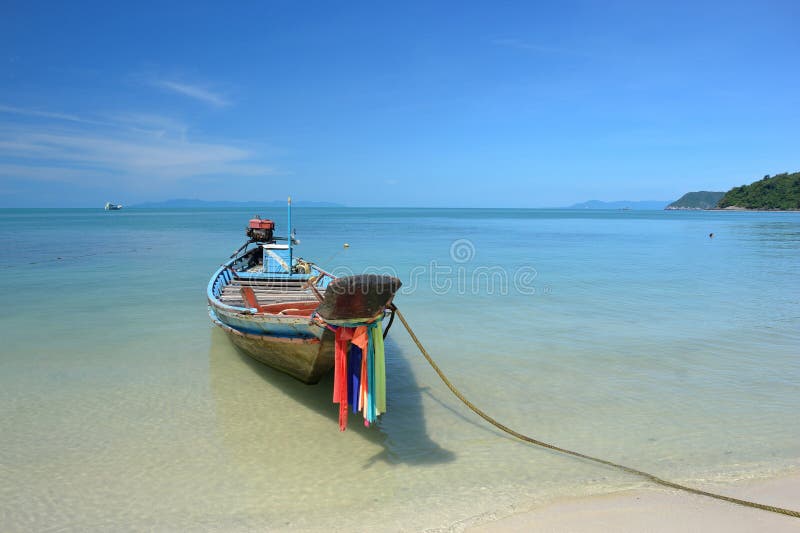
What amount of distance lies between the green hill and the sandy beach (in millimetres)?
145036

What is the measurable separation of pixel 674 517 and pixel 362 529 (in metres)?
2.80

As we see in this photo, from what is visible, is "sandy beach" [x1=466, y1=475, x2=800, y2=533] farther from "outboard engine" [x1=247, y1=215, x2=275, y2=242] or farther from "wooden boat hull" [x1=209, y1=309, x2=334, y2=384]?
"outboard engine" [x1=247, y1=215, x2=275, y2=242]

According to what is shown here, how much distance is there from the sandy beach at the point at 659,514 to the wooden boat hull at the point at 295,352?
2.68 metres

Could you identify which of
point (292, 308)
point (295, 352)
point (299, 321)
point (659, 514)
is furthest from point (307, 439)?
point (659, 514)

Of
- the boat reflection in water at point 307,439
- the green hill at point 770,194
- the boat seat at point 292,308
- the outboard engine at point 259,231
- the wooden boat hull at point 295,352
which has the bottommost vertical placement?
the boat reflection in water at point 307,439

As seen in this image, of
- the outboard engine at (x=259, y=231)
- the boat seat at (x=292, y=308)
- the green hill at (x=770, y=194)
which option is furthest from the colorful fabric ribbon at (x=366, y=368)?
the green hill at (x=770, y=194)

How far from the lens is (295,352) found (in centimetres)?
640

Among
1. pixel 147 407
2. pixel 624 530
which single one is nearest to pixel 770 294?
pixel 624 530

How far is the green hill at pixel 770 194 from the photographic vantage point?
120 metres

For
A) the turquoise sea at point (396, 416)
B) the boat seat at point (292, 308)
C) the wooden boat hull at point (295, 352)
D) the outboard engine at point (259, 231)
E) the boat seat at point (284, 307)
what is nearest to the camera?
the turquoise sea at point (396, 416)

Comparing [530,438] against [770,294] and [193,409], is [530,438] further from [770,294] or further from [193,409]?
[770,294]

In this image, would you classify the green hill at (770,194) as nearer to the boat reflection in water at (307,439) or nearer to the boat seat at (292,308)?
the boat seat at (292,308)

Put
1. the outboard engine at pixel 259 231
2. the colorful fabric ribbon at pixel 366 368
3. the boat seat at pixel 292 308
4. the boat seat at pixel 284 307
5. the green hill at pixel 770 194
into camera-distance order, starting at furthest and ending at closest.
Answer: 1. the green hill at pixel 770 194
2. the outboard engine at pixel 259 231
3. the boat seat at pixel 292 308
4. the boat seat at pixel 284 307
5. the colorful fabric ribbon at pixel 366 368

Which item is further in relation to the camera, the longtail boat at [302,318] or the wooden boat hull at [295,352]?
the wooden boat hull at [295,352]
